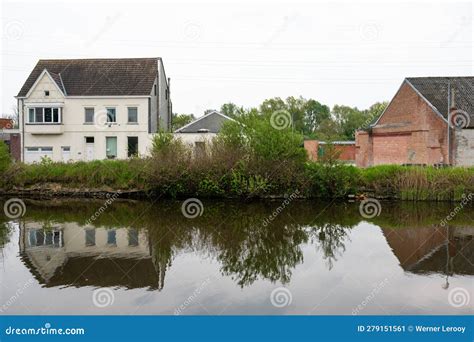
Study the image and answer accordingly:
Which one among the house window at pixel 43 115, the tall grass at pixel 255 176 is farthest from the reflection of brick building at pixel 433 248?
the house window at pixel 43 115

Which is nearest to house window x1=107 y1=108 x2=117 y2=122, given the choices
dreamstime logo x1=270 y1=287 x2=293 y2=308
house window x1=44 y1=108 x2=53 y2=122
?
house window x1=44 y1=108 x2=53 y2=122

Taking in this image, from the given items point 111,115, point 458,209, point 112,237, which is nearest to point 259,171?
point 458,209

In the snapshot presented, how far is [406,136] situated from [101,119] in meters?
23.6

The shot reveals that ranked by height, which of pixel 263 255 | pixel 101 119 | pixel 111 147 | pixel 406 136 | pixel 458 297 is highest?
pixel 101 119

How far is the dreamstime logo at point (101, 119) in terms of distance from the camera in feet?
121

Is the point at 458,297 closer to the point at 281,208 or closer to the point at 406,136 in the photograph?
the point at 281,208

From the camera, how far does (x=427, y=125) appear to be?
32500mm

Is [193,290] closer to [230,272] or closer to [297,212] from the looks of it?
[230,272]

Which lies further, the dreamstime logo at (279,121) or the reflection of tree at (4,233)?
the dreamstime logo at (279,121)

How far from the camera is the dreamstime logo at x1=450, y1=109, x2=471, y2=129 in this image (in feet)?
103

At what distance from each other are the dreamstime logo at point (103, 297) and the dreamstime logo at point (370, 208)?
44.7 ft

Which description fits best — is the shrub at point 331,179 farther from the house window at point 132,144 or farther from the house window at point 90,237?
the house window at point 132,144

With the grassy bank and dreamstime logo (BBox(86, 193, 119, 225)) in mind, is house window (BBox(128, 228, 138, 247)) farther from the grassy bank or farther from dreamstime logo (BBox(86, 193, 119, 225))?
the grassy bank

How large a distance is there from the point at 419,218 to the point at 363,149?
20.7 meters
